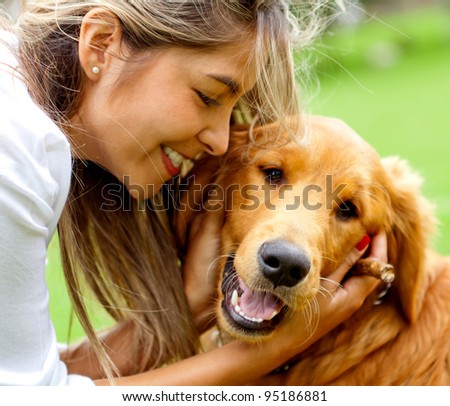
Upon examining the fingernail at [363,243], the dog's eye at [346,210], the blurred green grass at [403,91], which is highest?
the dog's eye at [346,210]

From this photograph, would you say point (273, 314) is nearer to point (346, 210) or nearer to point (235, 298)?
point (235, 298)

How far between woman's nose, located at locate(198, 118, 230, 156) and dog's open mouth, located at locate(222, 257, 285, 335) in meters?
0.51

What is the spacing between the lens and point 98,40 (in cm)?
287

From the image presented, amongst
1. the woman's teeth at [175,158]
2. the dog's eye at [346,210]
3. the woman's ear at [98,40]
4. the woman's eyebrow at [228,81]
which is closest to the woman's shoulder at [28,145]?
the woman's ear at [98,40]

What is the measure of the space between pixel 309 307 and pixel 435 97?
1190 centimetres

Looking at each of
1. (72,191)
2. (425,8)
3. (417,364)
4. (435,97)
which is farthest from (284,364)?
(425,8)

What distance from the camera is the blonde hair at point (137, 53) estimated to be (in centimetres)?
286

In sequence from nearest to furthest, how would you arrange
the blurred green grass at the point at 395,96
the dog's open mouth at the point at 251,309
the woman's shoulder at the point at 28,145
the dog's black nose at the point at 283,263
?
the woman's shoulder at the point at 28,145
the dog's black nose at the point at 283,263
the dog's open mouth at the point at 251,309
the blurred green grass at the point at 395,96

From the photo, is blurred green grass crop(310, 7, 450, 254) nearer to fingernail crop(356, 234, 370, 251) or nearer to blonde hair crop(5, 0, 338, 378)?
fingernail crop(356, 234, 370, 251)

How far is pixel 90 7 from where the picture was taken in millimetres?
2906

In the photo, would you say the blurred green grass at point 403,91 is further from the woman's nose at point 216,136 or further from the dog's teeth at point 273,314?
the dog's teeth at point 273,314

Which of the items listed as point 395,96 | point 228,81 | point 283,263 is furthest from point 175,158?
point 395,96

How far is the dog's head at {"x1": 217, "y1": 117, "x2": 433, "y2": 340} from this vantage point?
285 cm

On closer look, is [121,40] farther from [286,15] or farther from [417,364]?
[417,364]
